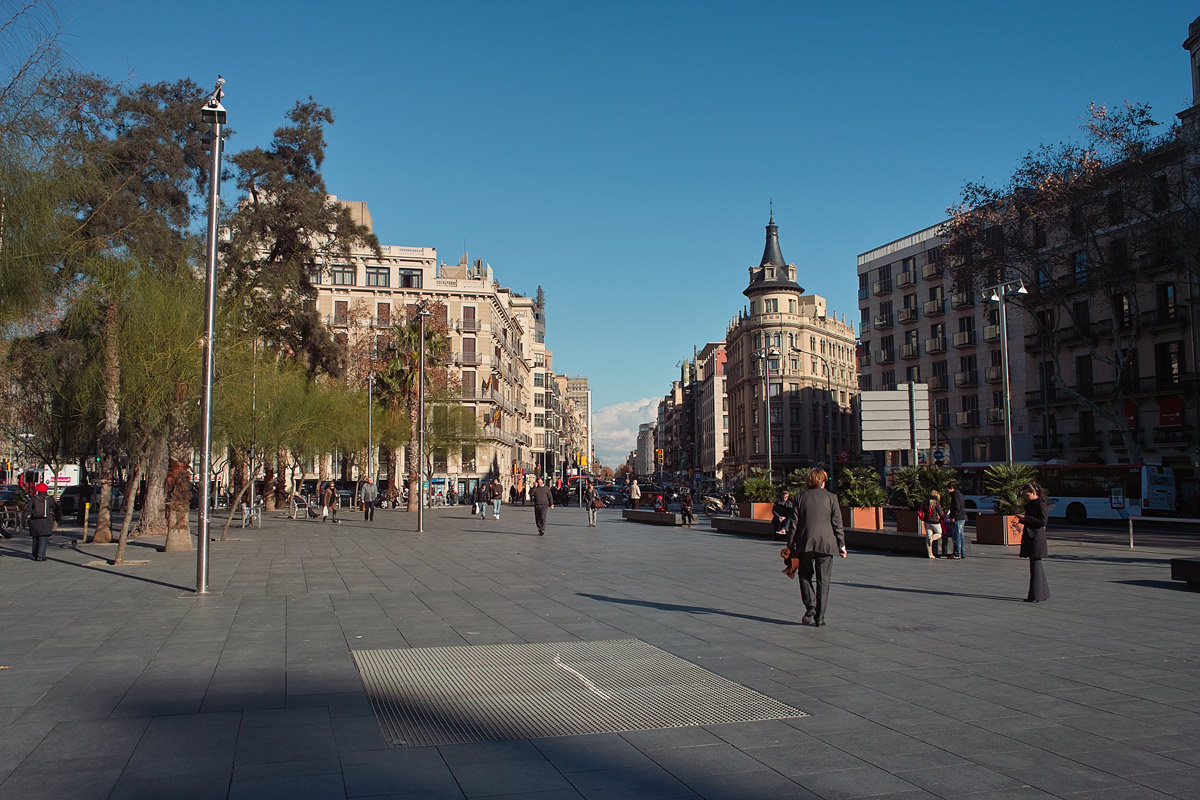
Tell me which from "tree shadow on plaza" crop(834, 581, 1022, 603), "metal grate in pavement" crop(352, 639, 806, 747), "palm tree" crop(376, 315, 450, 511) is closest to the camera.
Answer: "metal grate in pavement" crop(352, 639, 806, 747)

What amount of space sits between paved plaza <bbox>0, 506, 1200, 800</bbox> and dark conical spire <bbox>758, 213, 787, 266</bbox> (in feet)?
252

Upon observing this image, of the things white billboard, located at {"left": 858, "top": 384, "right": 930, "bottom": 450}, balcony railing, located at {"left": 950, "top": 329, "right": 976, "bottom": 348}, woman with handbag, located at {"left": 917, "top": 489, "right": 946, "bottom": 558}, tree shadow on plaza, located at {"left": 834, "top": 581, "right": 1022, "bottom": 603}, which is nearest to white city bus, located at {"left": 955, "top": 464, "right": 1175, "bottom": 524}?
white billboard, located at {"left": 858, "top": 384, "right": 930, "bottom": 450}

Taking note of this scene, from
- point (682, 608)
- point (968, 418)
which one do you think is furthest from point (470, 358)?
point (682, 608)

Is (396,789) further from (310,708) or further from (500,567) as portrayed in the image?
(500,567)

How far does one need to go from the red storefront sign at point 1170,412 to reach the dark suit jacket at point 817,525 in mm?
40019

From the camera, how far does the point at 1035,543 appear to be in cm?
1197

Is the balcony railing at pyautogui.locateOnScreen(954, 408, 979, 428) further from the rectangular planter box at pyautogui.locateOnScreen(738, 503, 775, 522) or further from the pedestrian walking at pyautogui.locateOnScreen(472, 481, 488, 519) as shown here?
the pedestrian walking at pyautogui.locateOnScreen(472, 481, 488, 519)

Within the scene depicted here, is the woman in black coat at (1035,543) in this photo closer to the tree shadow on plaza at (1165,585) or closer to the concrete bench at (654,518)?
the tree shadow on plaza at (1165,585)

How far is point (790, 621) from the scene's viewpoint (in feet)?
34.5

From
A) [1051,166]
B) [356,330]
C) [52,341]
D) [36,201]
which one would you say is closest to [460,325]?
[356,330]

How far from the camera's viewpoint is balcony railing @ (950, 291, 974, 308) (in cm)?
5592

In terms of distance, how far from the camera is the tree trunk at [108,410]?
60.5 feet

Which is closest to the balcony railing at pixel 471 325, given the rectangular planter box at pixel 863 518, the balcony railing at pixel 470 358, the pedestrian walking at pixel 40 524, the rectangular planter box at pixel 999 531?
the balcony railing at pixel 470 358

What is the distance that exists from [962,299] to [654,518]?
106 ft
